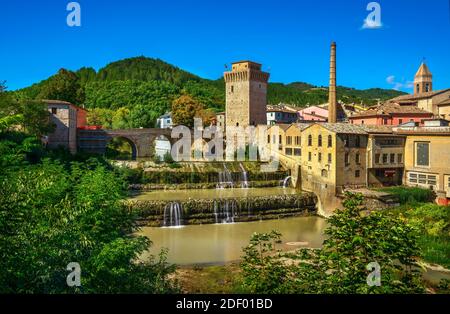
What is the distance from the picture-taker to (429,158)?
116 feet

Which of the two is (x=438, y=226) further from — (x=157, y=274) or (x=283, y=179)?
(x=157, y=274)

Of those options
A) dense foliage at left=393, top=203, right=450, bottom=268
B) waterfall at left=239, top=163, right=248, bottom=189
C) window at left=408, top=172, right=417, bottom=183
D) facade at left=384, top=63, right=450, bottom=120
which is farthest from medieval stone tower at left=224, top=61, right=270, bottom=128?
dense foliage at left=393, top=203, right=450, bottom=268

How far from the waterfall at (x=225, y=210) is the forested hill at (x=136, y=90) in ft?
108

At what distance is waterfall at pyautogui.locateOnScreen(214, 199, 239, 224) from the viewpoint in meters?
31.5

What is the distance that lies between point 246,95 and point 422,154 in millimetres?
29322

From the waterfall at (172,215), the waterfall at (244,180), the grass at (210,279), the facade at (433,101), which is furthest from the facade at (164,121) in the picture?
the grass at (210,279)

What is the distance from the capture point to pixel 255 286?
10797mm

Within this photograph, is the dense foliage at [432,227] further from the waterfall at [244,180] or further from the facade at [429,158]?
the waterfall at [244,180]

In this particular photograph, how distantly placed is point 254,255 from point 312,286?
90.0 inches

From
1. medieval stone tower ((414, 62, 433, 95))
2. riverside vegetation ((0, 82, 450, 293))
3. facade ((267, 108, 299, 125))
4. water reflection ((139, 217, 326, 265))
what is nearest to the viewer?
riverside vegetation ((0, 82, 450, 293))

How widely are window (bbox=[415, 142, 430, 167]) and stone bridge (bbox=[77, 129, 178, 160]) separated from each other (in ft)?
108

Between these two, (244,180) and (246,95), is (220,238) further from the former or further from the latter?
(246,95)

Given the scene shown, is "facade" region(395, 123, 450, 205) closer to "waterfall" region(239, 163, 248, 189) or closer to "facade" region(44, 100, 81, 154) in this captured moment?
"waterfall" region(239, 163, 248, 189)
